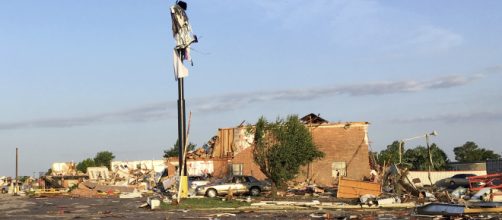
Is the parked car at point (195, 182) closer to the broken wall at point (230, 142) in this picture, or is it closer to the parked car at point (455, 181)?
the broken wall at point (230, 142)

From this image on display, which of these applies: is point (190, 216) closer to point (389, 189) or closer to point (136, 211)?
point (136, 211)

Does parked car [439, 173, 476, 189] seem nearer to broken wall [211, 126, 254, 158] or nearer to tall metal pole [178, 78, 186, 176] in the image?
broken wall [211, 126, 254, 158]

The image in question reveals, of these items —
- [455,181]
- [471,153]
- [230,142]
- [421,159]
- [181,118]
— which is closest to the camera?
[181,118]

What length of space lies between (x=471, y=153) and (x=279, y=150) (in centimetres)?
10358

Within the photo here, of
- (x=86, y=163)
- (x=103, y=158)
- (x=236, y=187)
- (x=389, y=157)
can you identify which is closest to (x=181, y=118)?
(x=236, y=187)

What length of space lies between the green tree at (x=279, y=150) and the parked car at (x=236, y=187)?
1215mm

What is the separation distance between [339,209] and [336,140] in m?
26.8

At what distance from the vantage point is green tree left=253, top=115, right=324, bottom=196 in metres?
37.2

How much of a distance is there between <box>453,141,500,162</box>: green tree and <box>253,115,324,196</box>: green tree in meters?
85.7

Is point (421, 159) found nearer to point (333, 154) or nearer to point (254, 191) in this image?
point (333, 154)

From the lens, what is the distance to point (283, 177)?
37094 mm

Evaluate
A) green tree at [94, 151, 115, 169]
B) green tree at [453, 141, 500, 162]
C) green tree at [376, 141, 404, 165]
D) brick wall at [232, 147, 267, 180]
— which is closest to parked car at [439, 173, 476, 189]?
green tree at [376, 141, 404, 165]

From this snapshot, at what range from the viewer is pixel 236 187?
37.7m

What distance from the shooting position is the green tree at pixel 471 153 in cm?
12106
